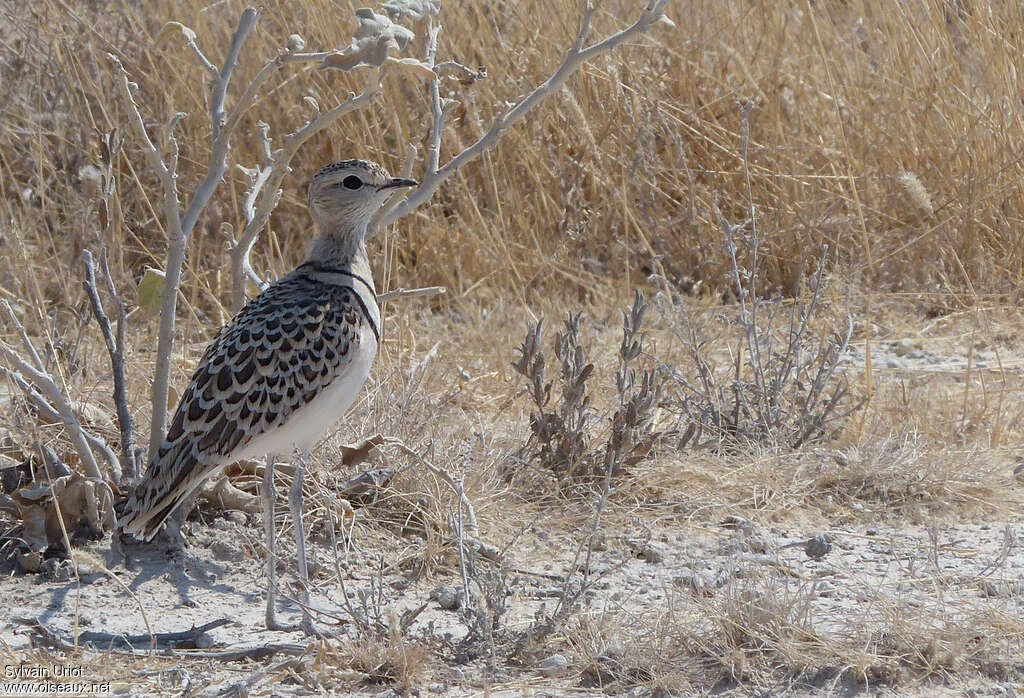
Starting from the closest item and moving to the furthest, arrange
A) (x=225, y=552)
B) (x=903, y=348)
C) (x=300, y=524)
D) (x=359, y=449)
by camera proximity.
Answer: (x=300, y=524)
(x=225, y=552)
(x=359, y=449)
(x=903, y=348)

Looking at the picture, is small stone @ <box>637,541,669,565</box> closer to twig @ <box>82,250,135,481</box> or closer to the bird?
the bird

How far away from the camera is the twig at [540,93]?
388cm

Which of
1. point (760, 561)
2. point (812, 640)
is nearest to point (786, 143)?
point (760, 561)

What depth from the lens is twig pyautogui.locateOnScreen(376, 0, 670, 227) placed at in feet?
12.7

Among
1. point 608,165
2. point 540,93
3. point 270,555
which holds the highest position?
point 540,93

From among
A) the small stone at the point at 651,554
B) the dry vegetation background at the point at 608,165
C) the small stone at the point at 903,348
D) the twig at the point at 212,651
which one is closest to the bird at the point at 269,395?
the twig at the point at 212,651

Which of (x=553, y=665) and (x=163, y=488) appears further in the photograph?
(x=163, y=488)

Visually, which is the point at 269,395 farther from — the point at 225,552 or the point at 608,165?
the point at 608,165

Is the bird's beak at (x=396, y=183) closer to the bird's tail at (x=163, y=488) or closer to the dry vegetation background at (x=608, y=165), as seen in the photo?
the bird's tail at (x=163, y=488)

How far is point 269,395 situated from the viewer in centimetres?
363

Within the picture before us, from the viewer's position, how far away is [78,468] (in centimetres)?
402

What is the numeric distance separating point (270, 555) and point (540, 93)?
4.98 feet

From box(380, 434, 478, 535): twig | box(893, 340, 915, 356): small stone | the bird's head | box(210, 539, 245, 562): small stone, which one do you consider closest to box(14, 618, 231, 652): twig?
box(210, 539, 245, 562): small stone

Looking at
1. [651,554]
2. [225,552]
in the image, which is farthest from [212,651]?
[651,554]
